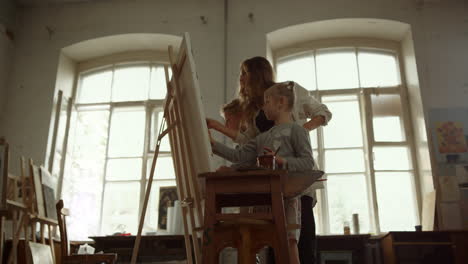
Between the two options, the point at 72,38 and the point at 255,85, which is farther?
the point at 72,38

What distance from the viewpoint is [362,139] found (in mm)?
4648

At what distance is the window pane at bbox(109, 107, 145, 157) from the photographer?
4.93 metres

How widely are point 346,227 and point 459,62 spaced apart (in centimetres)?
205

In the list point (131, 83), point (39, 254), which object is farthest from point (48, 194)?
point (131, 83)

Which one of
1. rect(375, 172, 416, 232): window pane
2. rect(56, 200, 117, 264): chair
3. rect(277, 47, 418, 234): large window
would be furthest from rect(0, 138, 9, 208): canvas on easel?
rect(375, 172, 416, 232): window pane

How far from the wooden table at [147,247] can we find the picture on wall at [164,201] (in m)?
0.27

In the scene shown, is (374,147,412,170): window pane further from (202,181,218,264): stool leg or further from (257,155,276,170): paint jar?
(202,181,218,264): stool leg

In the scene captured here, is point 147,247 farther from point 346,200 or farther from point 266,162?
point 266,162

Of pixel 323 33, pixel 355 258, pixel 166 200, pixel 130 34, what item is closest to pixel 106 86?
pixel 130 34

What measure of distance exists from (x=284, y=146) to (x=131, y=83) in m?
3.71

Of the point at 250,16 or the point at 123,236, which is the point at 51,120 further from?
the point at 250,16

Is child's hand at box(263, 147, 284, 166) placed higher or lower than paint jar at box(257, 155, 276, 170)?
higher

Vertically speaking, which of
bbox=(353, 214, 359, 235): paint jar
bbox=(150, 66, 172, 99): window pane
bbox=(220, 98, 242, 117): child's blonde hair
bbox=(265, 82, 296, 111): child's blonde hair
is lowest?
bbox=(353, 214, 359, 235): paint jar

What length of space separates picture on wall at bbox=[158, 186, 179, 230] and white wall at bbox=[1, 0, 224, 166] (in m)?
0.92
